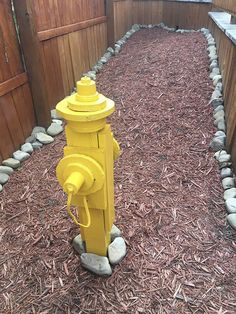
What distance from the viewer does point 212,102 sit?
12.1 ft

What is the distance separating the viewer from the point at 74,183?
1.24m

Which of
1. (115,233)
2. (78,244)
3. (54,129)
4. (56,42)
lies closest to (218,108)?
(54,129)

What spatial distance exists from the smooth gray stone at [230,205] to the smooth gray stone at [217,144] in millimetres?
820

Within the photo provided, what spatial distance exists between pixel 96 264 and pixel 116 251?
17 cm

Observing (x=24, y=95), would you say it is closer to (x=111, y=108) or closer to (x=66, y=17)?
(x=66, y=17)

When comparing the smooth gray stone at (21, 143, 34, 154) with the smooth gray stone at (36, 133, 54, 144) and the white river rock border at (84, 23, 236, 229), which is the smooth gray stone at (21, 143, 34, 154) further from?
the white river rock border at (84, 23, 236, 229)

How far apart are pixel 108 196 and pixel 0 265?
1.00 m

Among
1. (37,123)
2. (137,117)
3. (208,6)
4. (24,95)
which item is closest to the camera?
(24,95)

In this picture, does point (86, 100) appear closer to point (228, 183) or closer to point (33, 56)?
point (228, 183)

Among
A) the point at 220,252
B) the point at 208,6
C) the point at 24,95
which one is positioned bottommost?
the point at 220,252

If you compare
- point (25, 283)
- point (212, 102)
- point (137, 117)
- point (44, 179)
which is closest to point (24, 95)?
point (44, 179)

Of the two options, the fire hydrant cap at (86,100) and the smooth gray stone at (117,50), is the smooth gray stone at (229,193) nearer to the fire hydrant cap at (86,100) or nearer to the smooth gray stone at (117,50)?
the fire hydrant cap at (86,100)

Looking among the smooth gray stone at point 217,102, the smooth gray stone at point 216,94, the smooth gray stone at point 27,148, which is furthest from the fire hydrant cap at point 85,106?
the smooth gray stone at point 216,94

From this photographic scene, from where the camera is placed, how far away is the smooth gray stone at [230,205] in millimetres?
2174
